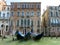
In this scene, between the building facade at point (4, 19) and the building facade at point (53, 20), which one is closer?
the building facade at point (53, 20)

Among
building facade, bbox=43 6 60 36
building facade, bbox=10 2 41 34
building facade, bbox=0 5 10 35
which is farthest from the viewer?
building facade, bbox=0 5 10 35

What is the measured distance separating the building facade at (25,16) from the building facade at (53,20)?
5.63 feet

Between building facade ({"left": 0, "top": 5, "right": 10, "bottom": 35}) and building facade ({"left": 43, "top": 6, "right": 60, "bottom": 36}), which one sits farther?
building facade ({"left": 0, "top": 5, "right": 10, "bottom": 35})

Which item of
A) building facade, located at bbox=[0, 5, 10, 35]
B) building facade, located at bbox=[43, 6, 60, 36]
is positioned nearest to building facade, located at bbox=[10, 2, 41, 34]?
building facade, located at bbox=[0, 5, 10, 35]

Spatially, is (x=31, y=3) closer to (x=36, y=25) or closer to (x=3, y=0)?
(x=36, y=25)

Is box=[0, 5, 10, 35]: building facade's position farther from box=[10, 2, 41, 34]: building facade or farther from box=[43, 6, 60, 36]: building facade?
box=[43, 6, 60, 36]: building facade

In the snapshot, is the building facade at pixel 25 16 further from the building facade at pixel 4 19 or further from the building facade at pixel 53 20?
the building facade at pixel 53 20

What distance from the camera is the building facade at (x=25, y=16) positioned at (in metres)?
33.9

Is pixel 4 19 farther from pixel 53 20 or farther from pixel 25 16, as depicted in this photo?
pixel 53 20

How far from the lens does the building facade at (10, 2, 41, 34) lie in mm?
33906

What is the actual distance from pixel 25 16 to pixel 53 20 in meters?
4.71

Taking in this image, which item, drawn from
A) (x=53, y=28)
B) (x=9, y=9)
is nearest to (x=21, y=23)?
(x=9, y=9)

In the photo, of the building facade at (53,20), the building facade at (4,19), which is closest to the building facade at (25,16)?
the building facade at (4,19)

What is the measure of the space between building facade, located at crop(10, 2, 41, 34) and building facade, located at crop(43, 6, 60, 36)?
5.63ft
